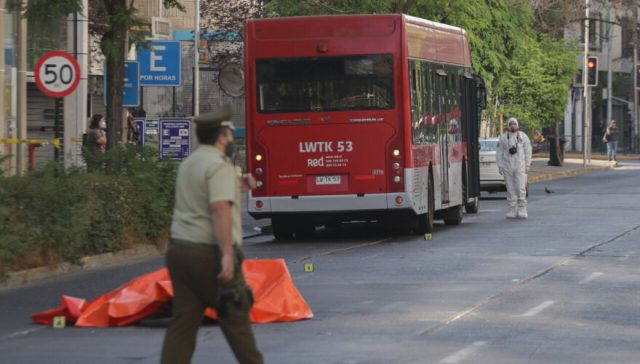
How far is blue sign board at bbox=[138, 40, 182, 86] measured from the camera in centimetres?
2931

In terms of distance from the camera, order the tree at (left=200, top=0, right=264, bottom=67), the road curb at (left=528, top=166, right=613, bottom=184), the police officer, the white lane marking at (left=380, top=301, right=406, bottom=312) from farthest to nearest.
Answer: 1. the tree at (left=200, top=0, right=264, bottom=67)
2. the road curb at (left=528, top=166, right=613, bottom=184)
3. the white lane marking at (left=380, top=301, right=406, bottom=312)
4. the police officer

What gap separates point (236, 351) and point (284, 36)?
50.3 ft

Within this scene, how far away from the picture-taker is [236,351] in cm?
930

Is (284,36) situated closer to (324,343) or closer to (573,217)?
(573,217)

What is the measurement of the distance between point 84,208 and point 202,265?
10.9 metres

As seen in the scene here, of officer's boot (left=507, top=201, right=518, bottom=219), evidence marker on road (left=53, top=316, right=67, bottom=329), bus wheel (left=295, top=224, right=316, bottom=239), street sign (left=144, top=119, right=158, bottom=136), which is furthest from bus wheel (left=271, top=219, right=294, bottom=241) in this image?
evidence marker on road (left=53, top=316, right=67, bottom=329)

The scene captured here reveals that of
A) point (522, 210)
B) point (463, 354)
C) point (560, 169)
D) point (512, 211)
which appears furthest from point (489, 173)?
point (463, 354)

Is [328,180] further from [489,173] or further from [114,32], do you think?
[489,173]

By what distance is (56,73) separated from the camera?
23.5 meters

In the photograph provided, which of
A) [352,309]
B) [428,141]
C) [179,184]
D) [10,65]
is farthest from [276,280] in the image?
[10,65]

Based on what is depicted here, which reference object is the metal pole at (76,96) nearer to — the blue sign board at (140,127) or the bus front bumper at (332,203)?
the blue sign board at (140,127)

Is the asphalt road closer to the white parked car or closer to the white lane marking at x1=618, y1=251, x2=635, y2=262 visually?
the white lane marking at x1=618, y1=251, x2=635, y2=262

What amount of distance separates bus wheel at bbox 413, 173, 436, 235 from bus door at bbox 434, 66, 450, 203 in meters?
0.98

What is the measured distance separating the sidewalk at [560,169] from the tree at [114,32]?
28.3 meters
